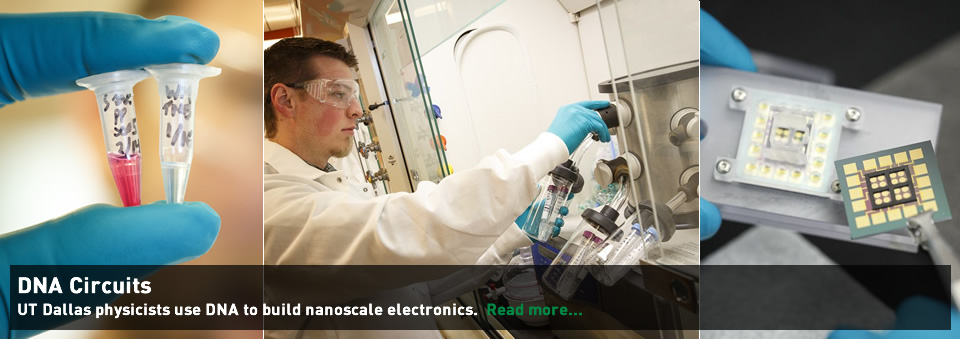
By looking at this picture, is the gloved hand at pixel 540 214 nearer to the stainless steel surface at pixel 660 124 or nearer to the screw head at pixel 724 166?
the stainless steel surface at pixel 660 124

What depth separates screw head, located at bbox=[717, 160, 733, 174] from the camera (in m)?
0.75

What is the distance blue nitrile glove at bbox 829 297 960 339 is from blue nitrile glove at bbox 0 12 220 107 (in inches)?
46.1

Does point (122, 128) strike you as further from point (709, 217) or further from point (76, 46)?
point (709, 217)

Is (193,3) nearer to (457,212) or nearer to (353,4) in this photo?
(353,4)

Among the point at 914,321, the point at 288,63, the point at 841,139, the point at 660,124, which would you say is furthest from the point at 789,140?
the point at 288,63

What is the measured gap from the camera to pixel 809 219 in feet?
2.41

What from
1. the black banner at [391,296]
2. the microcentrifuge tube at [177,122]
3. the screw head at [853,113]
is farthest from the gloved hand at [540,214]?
the microcentrifuge tube at [177,122]

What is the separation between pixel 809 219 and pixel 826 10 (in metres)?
0.35

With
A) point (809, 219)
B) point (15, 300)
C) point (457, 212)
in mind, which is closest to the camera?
point (15, 300)

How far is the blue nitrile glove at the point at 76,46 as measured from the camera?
621 millimetres

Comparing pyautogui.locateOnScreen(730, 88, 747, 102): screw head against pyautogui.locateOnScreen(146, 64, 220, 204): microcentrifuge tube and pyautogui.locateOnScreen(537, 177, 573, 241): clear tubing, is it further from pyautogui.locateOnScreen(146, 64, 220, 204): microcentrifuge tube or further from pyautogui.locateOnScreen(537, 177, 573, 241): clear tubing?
pyautogui.locateOnScreen(146, 64, 220, 204): microcentrifuge tube

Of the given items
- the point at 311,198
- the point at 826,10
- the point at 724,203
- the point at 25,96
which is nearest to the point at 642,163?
the point at 724,203

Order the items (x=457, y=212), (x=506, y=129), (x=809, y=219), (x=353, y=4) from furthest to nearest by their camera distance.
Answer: (x=506, y=129), (x=353, y=4), (x=457, y=212), (x=809, y=219)

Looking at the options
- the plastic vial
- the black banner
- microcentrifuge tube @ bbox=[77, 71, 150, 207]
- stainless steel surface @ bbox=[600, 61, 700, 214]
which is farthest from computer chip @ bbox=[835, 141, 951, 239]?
microcentrifuge tube @ bbox=[77, 71, 150, 207]
